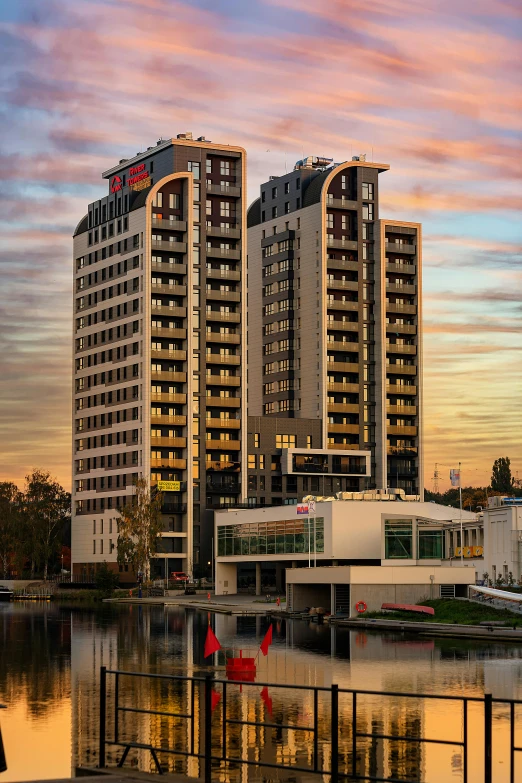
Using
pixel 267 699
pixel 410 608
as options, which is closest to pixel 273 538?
pixel 410 608

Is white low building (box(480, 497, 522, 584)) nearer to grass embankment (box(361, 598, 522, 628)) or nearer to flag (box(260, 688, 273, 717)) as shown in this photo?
grass embankment (box(361, 598, 522, 628))

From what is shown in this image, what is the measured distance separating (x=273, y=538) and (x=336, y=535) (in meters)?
20.7

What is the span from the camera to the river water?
35.0 meters

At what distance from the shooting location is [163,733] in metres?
39.2

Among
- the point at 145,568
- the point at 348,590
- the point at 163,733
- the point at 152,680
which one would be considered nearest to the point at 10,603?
the point at 145,568

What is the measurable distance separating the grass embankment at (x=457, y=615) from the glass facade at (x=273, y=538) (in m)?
43.9

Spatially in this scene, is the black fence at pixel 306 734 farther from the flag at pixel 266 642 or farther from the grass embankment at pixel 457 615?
the grass embankment at pixel 457 615

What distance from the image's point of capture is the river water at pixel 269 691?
35.0m

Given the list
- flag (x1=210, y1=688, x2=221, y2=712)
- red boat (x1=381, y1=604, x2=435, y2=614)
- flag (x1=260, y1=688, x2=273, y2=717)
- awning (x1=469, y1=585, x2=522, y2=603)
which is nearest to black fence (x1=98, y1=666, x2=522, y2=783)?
flag (x1=210, y1=688, x2=221, y2=712)

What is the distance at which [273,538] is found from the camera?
545 ft

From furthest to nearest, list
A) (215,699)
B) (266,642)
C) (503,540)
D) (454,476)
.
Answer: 1. (454,476)
2. (503,540)
3. (266,642)
4. (215,699)

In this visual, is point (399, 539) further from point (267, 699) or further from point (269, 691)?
point (267, 699)

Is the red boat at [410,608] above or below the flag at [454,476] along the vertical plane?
below

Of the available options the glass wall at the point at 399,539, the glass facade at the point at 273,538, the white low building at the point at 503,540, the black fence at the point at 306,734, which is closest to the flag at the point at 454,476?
the white low building at the point at 503,540
